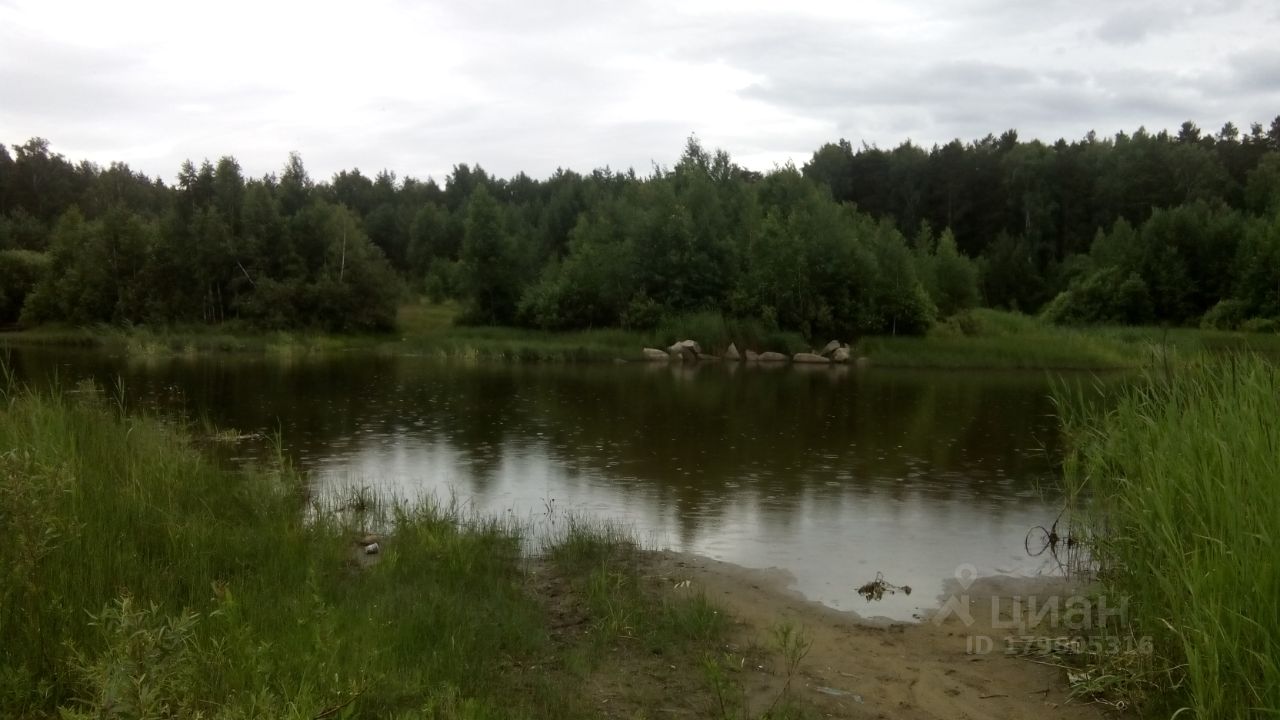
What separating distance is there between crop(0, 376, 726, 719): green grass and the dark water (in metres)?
2.59

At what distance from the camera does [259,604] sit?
6.43m

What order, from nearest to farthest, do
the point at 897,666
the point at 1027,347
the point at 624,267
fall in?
the point at 897,666
the point at 1027,347
the point at 624,267

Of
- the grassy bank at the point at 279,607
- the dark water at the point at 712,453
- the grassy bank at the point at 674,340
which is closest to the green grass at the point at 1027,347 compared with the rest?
the grassy bank at the point at 674,340

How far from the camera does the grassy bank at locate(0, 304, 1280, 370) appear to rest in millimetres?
43562

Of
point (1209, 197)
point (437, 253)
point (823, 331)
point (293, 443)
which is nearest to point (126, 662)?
point (293, 443)

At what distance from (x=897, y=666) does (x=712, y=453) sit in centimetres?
1107

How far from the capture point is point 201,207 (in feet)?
180

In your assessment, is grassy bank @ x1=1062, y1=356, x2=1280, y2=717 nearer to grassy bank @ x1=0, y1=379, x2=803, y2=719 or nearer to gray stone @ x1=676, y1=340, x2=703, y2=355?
grassy bank @ x1=0, y1=379, x2=803, y2=719

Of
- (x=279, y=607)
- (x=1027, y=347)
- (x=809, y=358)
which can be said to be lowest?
(x=809, y=358)

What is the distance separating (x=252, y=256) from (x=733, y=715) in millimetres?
52735

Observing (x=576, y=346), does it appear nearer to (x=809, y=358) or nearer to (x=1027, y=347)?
(x=809, y=358)

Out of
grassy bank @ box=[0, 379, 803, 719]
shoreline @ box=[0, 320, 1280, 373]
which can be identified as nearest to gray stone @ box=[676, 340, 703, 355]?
shoreline @ box=[0, 320, 1280, 373]
